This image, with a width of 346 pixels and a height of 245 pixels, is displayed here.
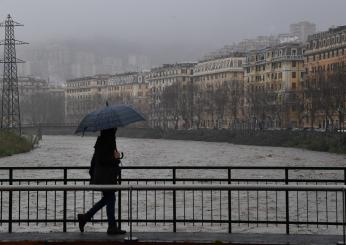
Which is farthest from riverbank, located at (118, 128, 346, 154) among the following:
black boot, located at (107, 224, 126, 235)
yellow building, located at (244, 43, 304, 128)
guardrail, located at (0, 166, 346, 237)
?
black boot, located at (107, 224, 126, 235)

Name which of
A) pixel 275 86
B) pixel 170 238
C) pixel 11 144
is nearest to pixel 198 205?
pixel 170 238

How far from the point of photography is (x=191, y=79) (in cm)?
17625

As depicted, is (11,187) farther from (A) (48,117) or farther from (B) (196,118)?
(A) (48,117)

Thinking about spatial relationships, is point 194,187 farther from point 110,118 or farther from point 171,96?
point 171,96

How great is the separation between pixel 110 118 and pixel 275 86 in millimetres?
125830

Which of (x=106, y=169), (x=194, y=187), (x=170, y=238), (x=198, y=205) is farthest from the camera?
(x=198, y=205)

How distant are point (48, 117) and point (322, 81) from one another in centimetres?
11677

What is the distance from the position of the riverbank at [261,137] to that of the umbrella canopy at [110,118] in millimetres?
57587

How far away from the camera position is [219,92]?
137 metres

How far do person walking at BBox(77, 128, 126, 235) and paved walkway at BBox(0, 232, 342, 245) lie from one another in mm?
474

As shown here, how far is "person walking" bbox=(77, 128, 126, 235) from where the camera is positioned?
1162 cm

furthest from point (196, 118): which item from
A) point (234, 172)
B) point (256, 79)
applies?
point (234, 172)

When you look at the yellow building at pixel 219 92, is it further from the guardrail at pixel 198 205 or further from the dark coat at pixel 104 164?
the dark coat at pixel 104 164

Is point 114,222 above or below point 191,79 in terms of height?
below
